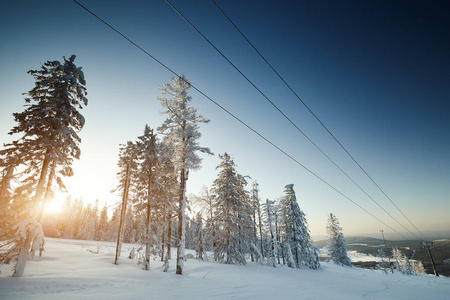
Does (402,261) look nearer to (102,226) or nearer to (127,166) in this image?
(127,166)

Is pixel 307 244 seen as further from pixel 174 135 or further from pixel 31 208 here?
pixel 31 208

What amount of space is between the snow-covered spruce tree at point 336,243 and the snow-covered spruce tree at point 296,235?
649 inches

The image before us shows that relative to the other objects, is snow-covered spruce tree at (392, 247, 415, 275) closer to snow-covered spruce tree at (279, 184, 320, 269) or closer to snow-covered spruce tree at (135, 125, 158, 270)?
snow-covered spruce tree at (279, 184, 320, 269)

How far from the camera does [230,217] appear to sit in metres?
23.6

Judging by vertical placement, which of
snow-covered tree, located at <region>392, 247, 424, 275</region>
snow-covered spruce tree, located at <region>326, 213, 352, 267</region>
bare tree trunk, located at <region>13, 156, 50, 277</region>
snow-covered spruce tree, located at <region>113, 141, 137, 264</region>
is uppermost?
snow-covered spruce tree, located at <region>113, 141, 137, 264</region>

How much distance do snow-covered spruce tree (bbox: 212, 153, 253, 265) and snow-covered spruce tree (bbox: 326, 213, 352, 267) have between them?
33362 millimetres

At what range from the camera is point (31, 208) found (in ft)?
34.2

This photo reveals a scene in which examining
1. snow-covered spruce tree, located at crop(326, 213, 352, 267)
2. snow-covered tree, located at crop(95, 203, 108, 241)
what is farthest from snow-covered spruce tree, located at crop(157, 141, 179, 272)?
snow-covered tree, located at crop(95, 203, 108, 241)

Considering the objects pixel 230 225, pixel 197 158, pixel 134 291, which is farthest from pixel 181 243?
pixel 230 225

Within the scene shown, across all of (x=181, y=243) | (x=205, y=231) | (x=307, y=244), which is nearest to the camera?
(x=181, y=243)

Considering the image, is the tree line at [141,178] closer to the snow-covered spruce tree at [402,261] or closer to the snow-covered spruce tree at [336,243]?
the snow-covered spruce tree at [336,243]

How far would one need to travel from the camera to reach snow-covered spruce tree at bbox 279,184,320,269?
102 ft

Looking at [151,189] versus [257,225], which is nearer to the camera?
[151,189]

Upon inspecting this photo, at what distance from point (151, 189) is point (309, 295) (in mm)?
14930
